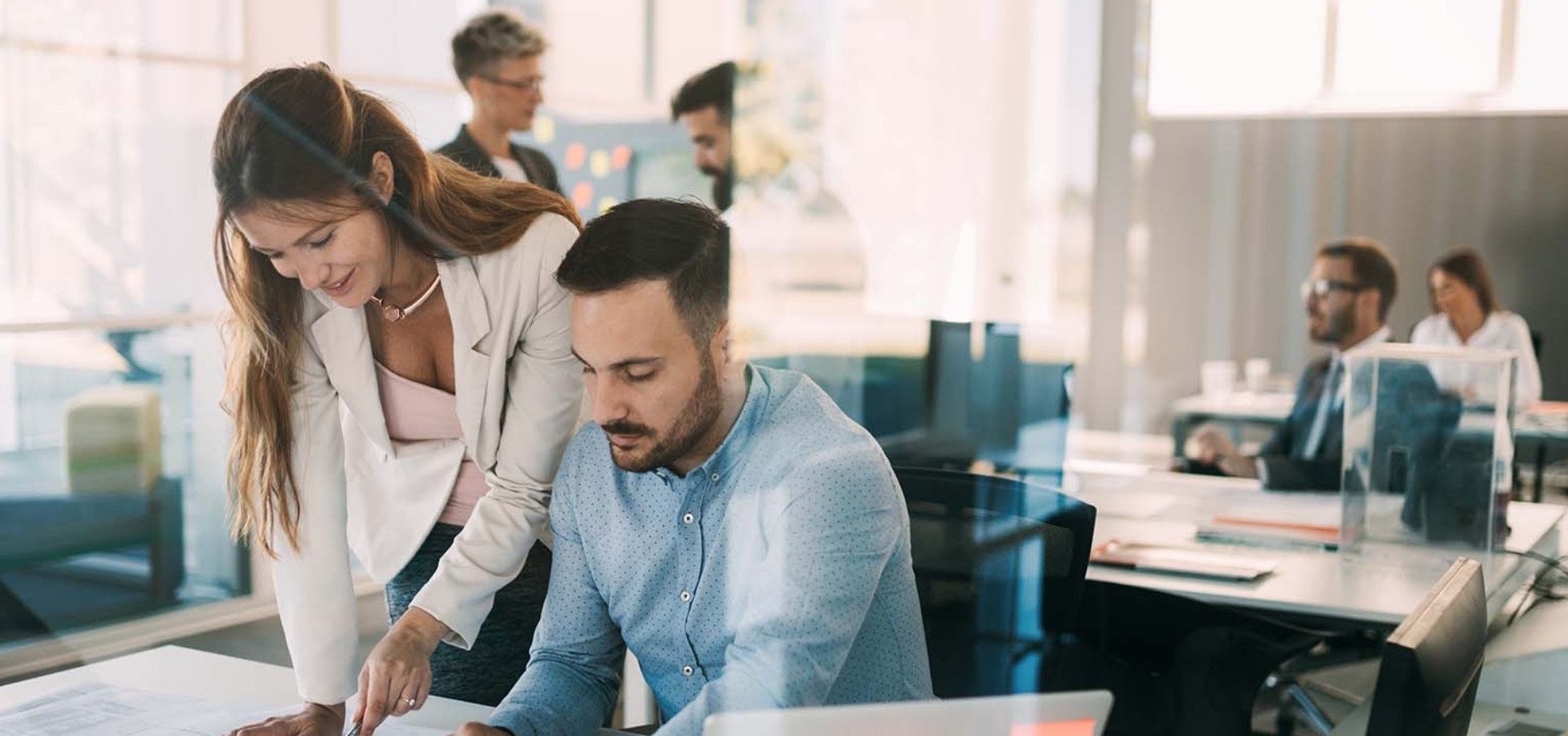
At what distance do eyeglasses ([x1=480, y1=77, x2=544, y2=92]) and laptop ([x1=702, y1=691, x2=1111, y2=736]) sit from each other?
0.68 m

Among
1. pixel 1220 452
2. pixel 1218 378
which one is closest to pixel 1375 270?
pixel 1220 452

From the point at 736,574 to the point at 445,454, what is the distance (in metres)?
0.36

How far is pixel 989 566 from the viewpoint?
5.08 ft

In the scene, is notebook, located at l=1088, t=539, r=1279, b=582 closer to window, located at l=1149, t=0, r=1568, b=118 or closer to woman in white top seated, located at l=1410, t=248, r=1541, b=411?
window, located at l=1149, t=0, r=1568, b=118

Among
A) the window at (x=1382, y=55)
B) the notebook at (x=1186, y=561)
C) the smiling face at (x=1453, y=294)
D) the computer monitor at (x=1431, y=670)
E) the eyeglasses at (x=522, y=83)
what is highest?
the window at (x=1382, y=55)

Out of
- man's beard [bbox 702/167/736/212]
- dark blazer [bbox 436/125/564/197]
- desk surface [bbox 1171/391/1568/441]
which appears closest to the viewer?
man's beard [bbox 702/167/736/212]

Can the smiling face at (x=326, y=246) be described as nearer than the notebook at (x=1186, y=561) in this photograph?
Yes

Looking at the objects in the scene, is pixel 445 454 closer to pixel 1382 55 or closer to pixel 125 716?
pixel 125 716

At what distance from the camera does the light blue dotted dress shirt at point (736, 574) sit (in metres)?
1.25

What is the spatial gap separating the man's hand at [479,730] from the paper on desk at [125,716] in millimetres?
19

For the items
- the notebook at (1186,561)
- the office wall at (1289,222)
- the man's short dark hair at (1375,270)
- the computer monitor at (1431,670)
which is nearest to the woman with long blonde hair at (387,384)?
the computer monitor at (1431,670)

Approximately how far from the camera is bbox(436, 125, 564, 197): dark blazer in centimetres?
141

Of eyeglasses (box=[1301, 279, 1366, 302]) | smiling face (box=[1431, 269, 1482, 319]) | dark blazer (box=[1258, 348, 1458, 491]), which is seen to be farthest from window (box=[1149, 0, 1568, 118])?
smiling face (box=[1431, 269, 1482, 319])

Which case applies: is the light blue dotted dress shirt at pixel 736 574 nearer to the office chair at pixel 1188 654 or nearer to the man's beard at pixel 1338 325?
the office chair at pixel 1188 654
